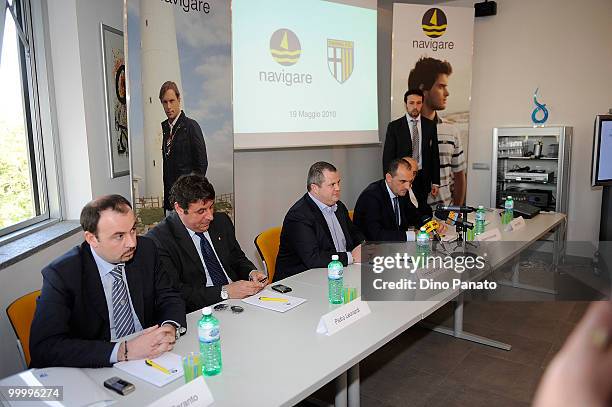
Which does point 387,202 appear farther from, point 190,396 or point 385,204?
point 190,396

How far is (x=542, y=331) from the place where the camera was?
3578 millimetres

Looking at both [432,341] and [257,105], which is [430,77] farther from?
[432,341]

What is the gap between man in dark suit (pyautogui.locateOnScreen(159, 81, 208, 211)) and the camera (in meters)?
3.15

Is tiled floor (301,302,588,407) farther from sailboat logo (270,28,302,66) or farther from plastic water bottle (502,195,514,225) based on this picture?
sailboat logo (270,28,302,66)

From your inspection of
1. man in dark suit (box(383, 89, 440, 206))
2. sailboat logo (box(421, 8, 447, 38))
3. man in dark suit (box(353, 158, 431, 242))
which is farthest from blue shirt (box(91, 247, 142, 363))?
sailboat logo (box(421, 8, 447, 38))

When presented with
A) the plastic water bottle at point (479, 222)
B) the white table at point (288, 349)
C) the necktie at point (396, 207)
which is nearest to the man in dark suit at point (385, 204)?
the necktie at point (396, 207)

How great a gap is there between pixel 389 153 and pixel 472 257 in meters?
2.44

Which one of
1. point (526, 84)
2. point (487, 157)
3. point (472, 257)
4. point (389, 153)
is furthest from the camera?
point (487, 157)

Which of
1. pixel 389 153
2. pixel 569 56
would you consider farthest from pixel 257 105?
pixel 569 56

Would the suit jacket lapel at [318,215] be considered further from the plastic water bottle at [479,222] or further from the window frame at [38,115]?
the window frame at [38,115]

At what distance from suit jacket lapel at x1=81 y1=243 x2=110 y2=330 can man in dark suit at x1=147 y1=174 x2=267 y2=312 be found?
0.54 m

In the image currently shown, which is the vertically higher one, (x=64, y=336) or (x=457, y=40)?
(x=457, y=40)

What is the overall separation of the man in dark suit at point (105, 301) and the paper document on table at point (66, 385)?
0.24ft

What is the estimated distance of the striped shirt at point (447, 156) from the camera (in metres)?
5.33
